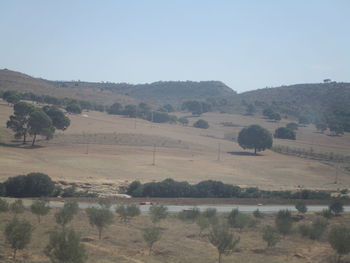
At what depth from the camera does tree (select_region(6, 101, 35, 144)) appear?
81.7m

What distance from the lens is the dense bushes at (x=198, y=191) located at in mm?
48688

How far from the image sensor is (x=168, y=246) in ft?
85.1

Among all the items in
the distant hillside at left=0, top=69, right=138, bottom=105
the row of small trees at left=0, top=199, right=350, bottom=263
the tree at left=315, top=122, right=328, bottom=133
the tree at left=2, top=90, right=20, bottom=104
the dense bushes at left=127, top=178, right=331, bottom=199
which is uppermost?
the distant hillside at left=0, top=69, right=138, bottom=105

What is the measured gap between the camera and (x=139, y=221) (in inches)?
1316

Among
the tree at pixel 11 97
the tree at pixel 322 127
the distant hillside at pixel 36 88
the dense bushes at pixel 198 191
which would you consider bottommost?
the dense bushes at pixel 198 191

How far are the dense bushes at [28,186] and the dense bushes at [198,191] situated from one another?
9516 mm

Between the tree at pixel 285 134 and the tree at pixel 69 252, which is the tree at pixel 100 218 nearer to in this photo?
the tree at pixel 69 252

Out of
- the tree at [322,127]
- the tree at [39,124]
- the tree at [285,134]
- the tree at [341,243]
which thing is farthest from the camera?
the tree at [322,127]

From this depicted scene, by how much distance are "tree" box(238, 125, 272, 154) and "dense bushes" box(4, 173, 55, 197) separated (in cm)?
5695

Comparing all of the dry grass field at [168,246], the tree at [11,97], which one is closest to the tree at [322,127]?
the tree at [11,97]

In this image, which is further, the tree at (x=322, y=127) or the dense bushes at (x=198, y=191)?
the tree at (x=322, y=127)

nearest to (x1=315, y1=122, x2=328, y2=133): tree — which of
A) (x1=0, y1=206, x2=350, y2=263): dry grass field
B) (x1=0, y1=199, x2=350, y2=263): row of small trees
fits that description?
(x1=0, y1=199, x2=350, y2=263): row of small trees

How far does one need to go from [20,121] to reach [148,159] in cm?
2700

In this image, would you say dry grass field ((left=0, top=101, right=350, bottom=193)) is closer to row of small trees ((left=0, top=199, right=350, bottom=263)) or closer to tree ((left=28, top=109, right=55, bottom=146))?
tree ((left=28, top=109, right=55, bottom=146))
